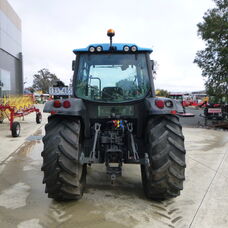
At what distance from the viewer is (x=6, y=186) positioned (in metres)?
4.22

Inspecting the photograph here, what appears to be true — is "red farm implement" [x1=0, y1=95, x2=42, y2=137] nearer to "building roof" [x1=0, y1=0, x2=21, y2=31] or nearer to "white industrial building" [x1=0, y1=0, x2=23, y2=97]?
A: "white industrial building" [x1=0, y1=0, x2=23, y2=97]

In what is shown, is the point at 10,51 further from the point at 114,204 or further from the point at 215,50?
the point at 114,204

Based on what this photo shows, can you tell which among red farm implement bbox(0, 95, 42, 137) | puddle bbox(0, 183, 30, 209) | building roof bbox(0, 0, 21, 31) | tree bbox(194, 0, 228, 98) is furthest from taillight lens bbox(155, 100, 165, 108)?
building roof bbox(0, 0, 21, 31)

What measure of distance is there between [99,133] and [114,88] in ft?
2.36

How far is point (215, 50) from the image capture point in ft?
44.5

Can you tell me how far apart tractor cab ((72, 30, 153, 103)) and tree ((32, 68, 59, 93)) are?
7281 centimetres

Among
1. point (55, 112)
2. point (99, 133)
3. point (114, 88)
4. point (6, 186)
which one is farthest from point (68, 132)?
point (6, 186)

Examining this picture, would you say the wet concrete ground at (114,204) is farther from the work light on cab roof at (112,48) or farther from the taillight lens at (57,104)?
the work light on cab roof at (112,48)

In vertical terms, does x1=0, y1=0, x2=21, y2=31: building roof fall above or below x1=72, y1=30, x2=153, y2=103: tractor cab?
above

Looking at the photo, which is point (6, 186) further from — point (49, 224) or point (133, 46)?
point (133, 46)

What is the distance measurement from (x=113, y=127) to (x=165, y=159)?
0.97 metres

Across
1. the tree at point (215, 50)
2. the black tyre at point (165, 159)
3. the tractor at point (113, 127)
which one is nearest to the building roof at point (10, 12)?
the tree at point (215, 50)

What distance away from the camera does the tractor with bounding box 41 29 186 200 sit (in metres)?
3.21

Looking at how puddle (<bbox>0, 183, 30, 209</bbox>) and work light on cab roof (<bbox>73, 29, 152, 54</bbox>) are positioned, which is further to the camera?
work light on cab roof (<bbox>73, 29, 152, 54</bbox>)
